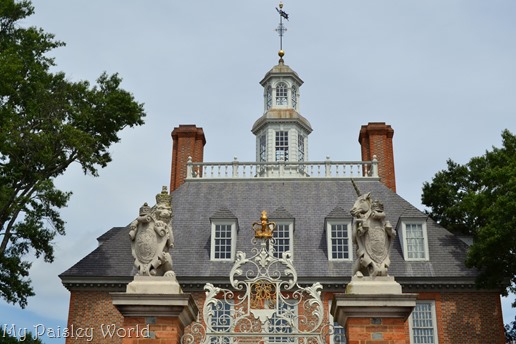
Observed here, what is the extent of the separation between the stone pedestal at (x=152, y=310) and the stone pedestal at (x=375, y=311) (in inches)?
101

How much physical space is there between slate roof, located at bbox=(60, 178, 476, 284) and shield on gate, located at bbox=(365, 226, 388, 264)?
11.6 metres

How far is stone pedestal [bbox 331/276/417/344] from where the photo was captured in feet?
33.5

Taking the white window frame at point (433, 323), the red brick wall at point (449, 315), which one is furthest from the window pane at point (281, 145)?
the white window frame at point (433, 323)

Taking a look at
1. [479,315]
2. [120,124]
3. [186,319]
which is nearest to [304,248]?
[479,315]

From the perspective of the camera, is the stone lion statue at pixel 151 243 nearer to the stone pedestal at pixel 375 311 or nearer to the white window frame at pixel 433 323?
the stone pedestal at pixel 375 311

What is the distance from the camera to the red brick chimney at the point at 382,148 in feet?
93.3

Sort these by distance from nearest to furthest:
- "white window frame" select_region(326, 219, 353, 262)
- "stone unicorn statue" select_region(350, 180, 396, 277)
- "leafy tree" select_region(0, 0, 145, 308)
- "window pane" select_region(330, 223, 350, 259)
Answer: "stone unicorn statue" select_region(350, 180, 396, 277) < "leafy tree" select_region(0, 0, 145, 308) < "white window frame" select_region(326, 219, 353, 262) < "window pane" select_region(330, 223, 350, 259)

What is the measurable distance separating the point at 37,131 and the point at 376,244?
1113 cm

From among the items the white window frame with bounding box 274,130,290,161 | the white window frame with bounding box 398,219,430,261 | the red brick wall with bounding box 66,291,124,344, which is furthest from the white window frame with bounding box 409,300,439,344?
the white window frame with bounding box 274,130,290,161

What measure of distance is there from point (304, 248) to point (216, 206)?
4.31m

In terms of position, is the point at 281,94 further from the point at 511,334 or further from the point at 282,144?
the point at 511,334

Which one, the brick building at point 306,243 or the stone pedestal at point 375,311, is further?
the brick building at point 306,243

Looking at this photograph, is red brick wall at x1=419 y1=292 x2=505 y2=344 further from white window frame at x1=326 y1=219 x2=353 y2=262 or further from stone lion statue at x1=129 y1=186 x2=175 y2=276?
stone lion statue at x1=129 y1=186 x2=175 y2=276

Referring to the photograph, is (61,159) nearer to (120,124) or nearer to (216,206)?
(120,124)
